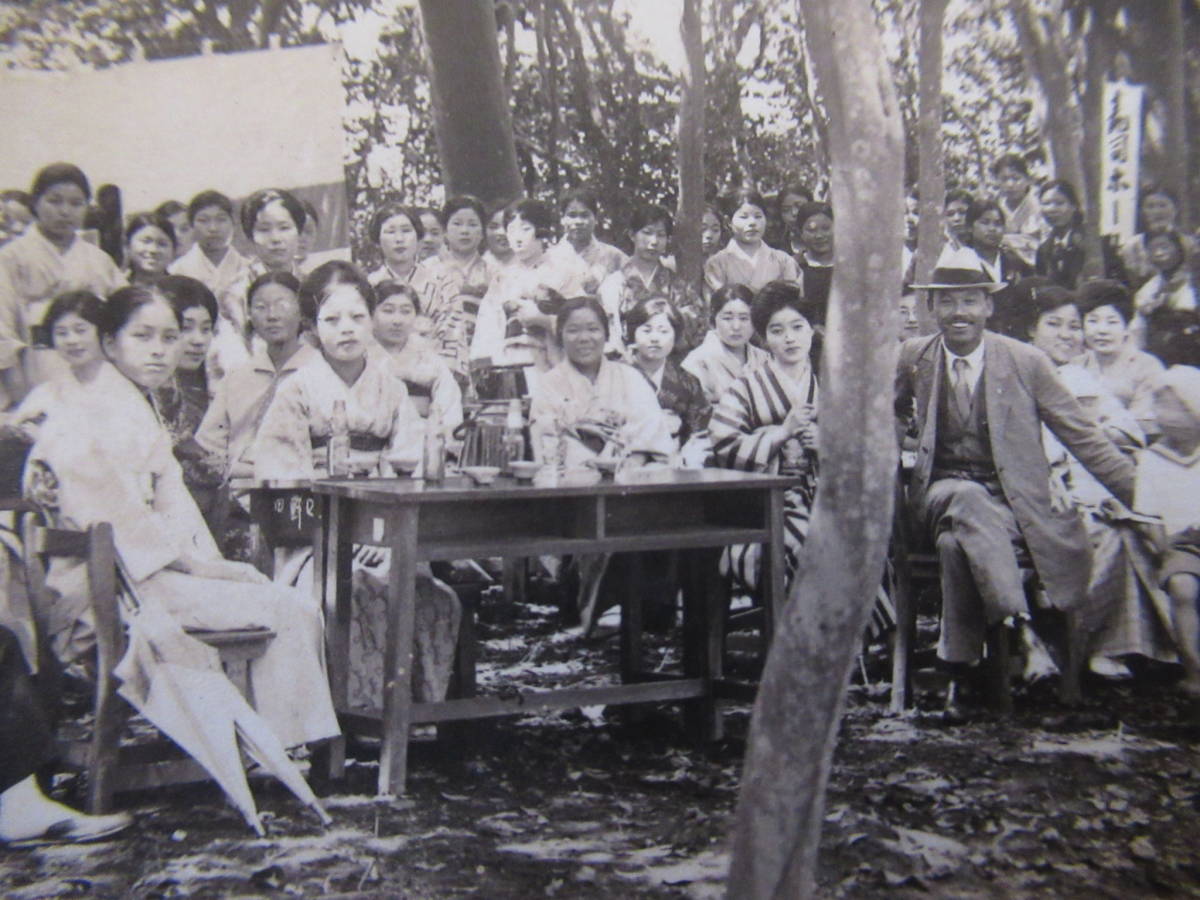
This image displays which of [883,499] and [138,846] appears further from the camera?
[138,846]

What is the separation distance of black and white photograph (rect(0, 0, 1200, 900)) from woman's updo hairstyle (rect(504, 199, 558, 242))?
0.02 metres

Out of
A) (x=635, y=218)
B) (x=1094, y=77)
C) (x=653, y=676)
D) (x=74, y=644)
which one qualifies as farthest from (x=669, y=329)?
(x=74, y=644)

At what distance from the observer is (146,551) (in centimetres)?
435

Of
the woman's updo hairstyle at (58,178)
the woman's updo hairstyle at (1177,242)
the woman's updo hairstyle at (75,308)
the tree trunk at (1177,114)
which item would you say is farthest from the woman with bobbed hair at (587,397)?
the tree trunk at (1177,114)

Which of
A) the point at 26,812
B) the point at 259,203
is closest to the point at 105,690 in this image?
the point at 26,812

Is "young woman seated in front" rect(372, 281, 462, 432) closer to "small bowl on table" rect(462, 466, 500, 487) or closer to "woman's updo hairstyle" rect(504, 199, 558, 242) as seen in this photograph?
"woman's updo hairstyle" rect(504, 199, 558, 242)

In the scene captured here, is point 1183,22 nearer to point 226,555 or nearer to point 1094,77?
point 1094,77

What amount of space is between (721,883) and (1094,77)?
12.8 feet

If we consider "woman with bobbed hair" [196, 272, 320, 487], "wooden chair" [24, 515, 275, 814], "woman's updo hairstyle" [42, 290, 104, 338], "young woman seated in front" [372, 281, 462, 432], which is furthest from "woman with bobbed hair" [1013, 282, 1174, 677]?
"woman's updo hairstyle" [42, 290, 104, 338]

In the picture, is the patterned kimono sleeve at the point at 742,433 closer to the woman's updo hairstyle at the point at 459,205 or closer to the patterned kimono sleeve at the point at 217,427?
the woman's updo hairstyle at the point at 459,205

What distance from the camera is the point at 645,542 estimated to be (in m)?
4.75

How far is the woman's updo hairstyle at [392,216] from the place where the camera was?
552 centimetres

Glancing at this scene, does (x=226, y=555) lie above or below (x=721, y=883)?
above

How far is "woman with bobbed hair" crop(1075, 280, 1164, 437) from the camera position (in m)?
5.83
